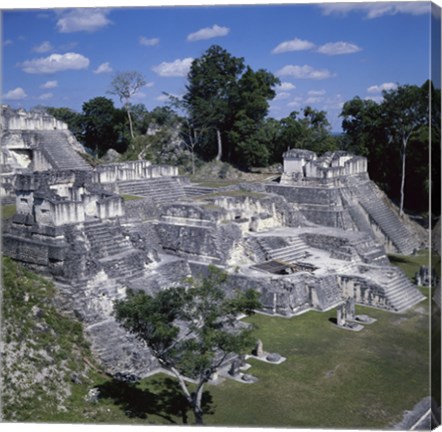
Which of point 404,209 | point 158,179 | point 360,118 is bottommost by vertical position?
point 404,209

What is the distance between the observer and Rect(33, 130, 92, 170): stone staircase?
1851cm

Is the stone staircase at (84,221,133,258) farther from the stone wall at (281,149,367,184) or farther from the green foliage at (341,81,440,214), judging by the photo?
the green foliage at (341,81,440,214)

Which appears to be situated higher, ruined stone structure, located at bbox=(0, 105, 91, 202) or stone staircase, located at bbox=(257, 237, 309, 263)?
ruined stone structure, located at bbox=(0, 105, 91, 202)

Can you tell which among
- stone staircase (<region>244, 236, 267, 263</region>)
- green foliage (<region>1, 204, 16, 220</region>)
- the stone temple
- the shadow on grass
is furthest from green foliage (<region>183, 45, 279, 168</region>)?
the shadow on grass

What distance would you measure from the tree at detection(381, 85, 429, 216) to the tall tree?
20.5 feet

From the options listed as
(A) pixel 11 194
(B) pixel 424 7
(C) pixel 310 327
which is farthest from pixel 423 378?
(A) pixel 11 194

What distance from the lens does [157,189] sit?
16625 millimetres

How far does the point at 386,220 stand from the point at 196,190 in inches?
243

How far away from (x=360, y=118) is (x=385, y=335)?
14126mm

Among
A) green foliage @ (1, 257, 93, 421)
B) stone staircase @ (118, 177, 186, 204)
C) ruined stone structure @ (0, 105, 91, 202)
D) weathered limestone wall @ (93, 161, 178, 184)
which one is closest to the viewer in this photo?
green foliage @ (1, 257, 93, 421)

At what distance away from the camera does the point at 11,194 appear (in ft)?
46.2

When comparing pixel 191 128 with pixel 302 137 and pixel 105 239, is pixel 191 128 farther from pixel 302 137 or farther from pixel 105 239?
pixel 105 239

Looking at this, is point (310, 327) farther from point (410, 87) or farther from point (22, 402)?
point (410, 87)

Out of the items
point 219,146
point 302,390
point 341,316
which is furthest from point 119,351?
point 219,146
